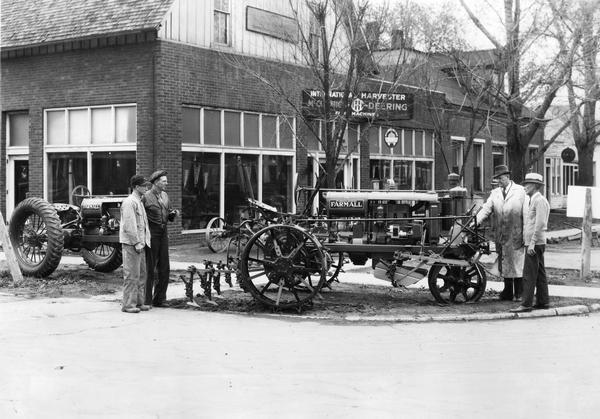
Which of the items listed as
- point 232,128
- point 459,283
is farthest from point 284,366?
point 232,128

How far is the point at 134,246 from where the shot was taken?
10836 mm

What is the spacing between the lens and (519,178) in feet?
76.5

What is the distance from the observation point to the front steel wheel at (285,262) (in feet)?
35.1

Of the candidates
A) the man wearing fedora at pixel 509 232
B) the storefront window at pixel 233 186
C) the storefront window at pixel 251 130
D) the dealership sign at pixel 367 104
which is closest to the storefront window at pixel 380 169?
the dealership sign at pixel 367 104

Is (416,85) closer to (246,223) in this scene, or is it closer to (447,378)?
(246,223)

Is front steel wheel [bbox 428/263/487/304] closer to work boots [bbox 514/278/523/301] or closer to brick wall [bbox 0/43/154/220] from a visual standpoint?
work boots [bbox 514/278/523/301]

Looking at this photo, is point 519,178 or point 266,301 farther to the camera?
point 519,178

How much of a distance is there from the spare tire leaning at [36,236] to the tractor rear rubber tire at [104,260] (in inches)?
36.4

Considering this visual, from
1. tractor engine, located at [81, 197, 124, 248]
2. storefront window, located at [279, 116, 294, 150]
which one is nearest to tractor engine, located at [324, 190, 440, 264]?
tractor engine, located at [81, 197, 124, 248]

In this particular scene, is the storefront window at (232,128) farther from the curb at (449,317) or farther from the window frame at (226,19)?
the curb at (449,317)

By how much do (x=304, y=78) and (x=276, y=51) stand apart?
3.71 feet

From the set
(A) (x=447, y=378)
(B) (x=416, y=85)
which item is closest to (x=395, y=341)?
(A) (x=447, y=378)

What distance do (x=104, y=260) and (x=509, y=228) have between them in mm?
7434

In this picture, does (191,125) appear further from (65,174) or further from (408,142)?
(408,142)
